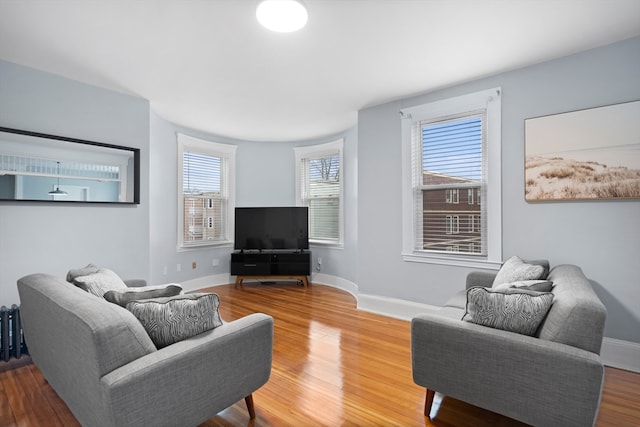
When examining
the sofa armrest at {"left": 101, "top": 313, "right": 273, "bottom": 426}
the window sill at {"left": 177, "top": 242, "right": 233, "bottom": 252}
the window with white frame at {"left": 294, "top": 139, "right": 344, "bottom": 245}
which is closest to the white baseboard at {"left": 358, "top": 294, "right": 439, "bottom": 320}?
the window with white frame at {"left": 294, "top": 139, "right": 344, "bottom": 245}

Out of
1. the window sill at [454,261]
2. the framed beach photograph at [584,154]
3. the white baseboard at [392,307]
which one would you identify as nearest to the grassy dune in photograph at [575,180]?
the framed beach photograph at [584,154]

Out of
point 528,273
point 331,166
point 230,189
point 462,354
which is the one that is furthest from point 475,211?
point 230,189

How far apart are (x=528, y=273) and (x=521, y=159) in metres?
1.21

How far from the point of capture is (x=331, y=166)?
554 cm

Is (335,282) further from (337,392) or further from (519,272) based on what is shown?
(519,272)

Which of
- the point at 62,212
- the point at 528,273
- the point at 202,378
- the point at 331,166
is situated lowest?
the point at 202,378

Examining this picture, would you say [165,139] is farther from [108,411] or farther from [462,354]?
[462,354]

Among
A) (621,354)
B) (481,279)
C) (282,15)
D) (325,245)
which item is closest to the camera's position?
(282,15)

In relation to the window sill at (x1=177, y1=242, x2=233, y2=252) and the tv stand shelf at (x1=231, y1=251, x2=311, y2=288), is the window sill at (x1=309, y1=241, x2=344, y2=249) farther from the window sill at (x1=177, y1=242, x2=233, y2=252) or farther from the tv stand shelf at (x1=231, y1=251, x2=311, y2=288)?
the window sill at (x1=177, y1=242, x2=233, y2=252)

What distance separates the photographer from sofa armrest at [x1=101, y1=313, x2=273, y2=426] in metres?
1.23

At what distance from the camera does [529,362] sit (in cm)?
150

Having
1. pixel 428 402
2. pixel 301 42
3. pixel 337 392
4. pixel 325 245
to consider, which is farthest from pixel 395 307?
pixel 301 42

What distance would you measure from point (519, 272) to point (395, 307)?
1.62 meters

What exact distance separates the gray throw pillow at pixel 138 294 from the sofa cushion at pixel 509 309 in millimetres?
1642
